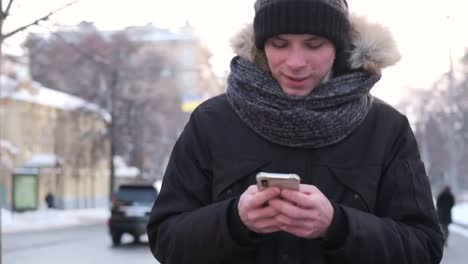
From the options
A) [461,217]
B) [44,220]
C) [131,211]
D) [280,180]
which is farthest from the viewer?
[461,217]

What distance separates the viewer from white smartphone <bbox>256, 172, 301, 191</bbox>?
5.30 feet

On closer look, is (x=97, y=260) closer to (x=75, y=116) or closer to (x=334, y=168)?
(x=334, y=168)

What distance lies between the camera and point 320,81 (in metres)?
2.05

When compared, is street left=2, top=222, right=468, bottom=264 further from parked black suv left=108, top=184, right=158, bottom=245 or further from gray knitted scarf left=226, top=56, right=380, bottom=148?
gray knitted scarf left=226, top=56, right=380, bottom=148

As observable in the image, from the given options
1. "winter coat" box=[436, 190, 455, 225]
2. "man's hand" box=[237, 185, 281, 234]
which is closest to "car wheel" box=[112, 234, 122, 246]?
"winter coat" box=[436, 190, 455, 225]

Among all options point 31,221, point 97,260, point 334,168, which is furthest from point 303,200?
point 31,221

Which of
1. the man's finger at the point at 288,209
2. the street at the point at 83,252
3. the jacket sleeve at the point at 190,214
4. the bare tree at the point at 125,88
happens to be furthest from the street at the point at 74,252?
the bare tree at the point at 125,88

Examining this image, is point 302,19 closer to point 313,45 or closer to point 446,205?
point 313,45

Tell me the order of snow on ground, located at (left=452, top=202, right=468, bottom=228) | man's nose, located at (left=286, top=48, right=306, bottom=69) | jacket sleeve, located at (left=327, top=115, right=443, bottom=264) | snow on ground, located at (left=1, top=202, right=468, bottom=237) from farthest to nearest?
1. snow on ground, located at (left=452, top=202, right=468, bottom=228)
2. snow on ground, located at (left=1, top=202, right=468, bottom=237)
3. man's nose, located at (left=286, top=48, right=306, bottom=69)
4. jacket sleeve, located at (left=327, top=115, right=443, bottom=264)

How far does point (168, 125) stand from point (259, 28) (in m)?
49.4

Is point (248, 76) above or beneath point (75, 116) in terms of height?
above

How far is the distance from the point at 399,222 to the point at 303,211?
1.29 ft

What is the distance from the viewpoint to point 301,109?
1.97 m

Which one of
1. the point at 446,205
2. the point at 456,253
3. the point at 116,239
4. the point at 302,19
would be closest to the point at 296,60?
the point at 302,19
